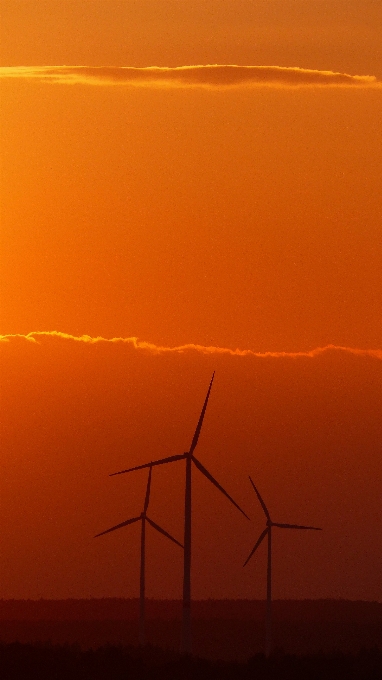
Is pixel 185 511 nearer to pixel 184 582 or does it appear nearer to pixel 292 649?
pixel 184 582

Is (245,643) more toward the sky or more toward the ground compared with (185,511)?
more toward the ground

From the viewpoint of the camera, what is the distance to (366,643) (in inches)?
7431

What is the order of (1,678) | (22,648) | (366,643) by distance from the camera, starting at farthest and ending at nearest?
(366,643) < (22,648) < (1,678)

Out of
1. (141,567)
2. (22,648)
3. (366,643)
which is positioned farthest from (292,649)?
(22,648)

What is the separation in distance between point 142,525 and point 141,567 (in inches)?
103

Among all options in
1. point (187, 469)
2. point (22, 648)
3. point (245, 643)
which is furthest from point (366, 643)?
point (187, 469)

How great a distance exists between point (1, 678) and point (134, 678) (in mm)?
6414

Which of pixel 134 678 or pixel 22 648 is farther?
pixel 22 648

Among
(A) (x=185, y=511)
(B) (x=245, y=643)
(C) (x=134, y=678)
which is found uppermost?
(A) (x=185, y=511)

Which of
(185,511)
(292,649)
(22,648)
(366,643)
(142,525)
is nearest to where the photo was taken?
(185,511)

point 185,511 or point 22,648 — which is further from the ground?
point 185,511

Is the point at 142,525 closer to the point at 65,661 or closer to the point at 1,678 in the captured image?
the point at 65,661

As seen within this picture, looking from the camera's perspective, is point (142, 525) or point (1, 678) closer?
point (1, 678)

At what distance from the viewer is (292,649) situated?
6845 inches
